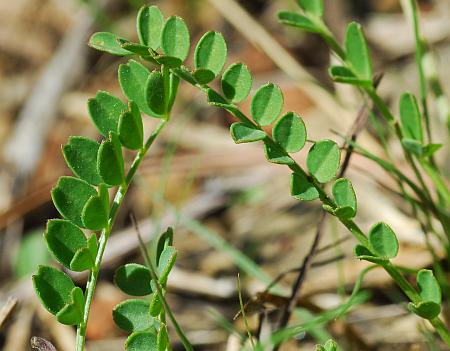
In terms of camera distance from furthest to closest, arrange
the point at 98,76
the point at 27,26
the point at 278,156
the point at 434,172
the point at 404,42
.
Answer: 1. the point at 27,26
2. the point at 98,76
3. the point at 404,42
4. the point at 434,172
5. the point at 278,156

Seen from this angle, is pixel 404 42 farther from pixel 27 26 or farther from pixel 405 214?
pixel 27 26

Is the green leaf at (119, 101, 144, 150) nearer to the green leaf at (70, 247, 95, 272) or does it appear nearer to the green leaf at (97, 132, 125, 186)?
the green leaf at (97, 132, 125, 186)

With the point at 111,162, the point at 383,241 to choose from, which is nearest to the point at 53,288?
the point at 111,162

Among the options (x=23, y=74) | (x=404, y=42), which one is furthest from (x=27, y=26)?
(x=404, y=42)

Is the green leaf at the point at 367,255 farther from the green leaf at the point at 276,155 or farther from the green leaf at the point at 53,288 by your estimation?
the green leaf at the point at 53,288

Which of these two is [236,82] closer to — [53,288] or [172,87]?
[172,87]
